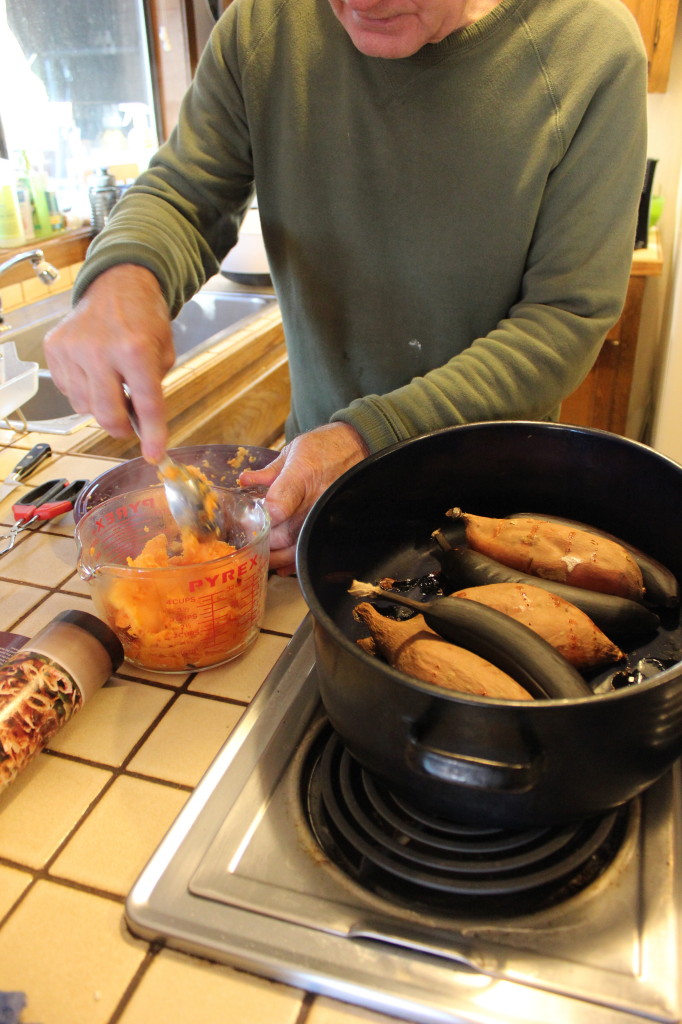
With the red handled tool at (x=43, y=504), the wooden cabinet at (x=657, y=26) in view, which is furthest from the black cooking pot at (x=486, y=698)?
the wooden cabinet at (x=657, y=26)

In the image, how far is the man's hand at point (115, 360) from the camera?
29.1 inches

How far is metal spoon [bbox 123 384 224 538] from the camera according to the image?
0.76 m

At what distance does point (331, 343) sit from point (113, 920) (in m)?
0.84

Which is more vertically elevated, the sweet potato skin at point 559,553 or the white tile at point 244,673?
the sweet potato skin at point 559,553

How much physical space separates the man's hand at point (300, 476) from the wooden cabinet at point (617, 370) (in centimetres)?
176

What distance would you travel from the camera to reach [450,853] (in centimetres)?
51

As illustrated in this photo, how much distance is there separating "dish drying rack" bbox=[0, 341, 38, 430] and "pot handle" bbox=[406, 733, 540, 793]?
1011 millimetres

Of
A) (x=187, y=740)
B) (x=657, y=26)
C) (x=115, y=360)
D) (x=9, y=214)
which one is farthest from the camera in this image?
(x=657, y=26)

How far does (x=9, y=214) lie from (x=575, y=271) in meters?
1.56

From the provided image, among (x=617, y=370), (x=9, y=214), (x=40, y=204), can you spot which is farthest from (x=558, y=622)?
(x=617, y=370)

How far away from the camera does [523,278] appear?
3.24 feet

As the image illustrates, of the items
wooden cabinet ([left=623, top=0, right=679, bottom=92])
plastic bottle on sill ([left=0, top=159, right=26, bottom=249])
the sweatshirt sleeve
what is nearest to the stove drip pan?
the sweatshirt sleeve

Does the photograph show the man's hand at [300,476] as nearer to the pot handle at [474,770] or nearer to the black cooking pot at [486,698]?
the black cooking pot at [486,698]

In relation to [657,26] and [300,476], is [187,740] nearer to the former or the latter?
[300,476]
